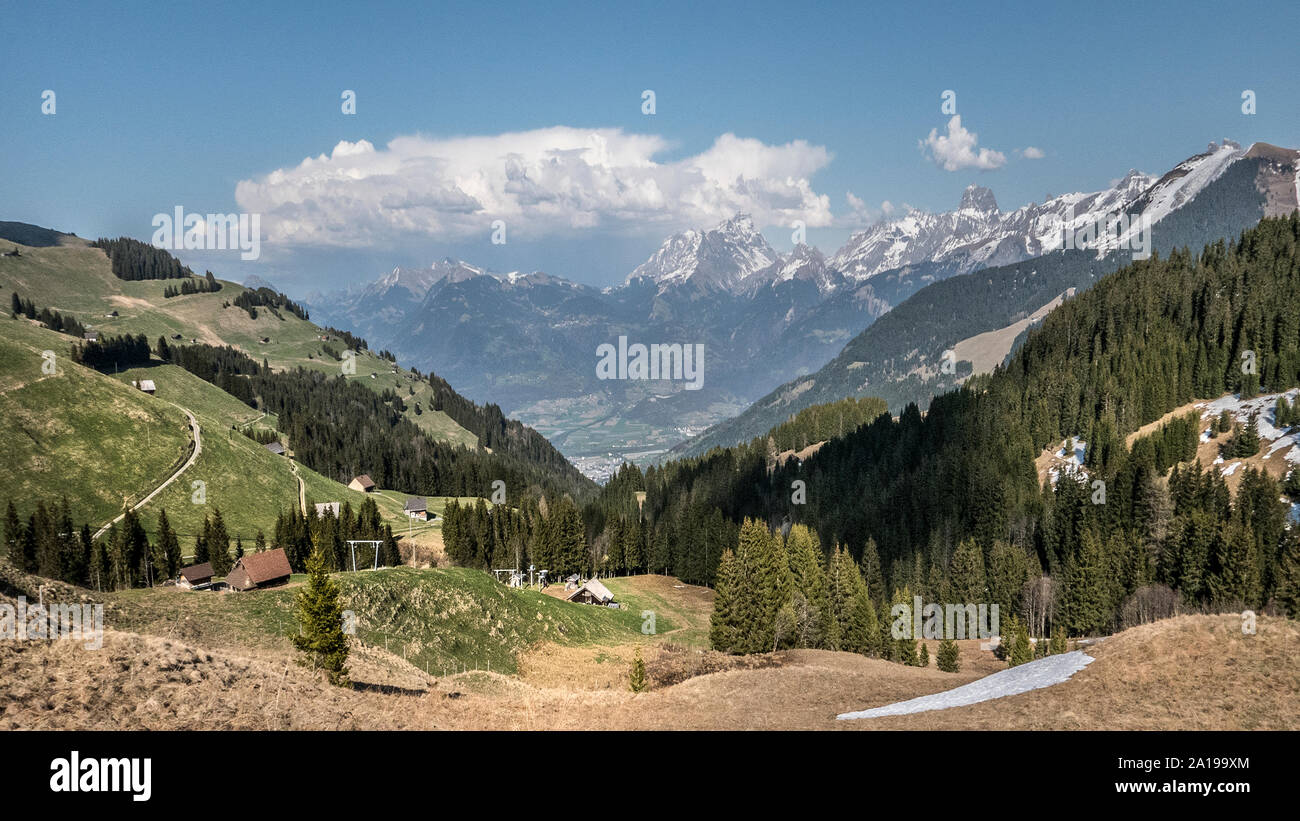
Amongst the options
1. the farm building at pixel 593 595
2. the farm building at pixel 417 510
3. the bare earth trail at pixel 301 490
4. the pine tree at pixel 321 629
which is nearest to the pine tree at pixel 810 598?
the farm building at pixel 593 595

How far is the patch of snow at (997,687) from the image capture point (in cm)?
3534

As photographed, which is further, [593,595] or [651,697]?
[593,595]

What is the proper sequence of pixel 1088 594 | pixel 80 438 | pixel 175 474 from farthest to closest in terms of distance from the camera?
pixel 175 474
pixel 80 438
pixel 1088 594

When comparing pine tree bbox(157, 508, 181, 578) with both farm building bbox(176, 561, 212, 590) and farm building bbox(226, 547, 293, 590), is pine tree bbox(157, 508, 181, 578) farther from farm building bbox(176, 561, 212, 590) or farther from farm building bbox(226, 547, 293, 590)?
farm building bbox(226, 547, 293, 590)

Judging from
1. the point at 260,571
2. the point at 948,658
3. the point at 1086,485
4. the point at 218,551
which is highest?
the point at 1086,485

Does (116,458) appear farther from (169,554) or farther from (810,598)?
(810,598)

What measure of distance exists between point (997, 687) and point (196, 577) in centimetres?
9524

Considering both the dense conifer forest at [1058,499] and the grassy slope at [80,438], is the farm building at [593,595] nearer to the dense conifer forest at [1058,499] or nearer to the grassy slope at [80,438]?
the dense conifer forest at [1058,499]

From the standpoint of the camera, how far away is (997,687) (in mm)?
37469

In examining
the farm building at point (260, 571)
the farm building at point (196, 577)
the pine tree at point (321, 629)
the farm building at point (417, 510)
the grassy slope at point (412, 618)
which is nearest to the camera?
the pine tree at point (321, 629)

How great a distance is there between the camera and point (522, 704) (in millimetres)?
42781

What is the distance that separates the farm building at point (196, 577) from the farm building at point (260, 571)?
639 centimetres

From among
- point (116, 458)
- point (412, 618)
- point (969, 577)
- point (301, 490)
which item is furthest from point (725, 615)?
point (116, 458)
